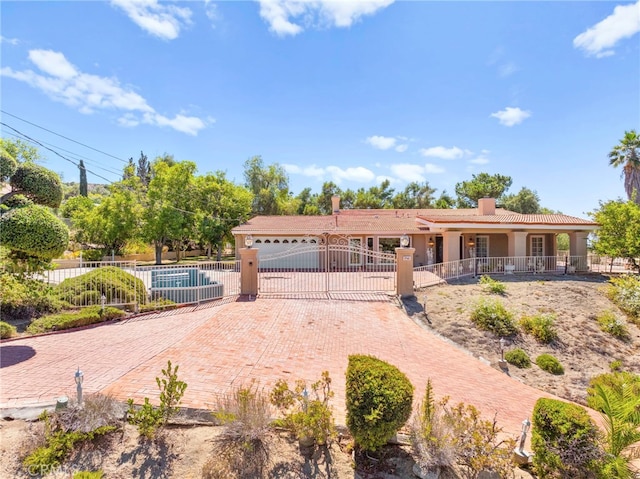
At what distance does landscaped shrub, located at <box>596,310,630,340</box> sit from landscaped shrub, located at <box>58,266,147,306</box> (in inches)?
705

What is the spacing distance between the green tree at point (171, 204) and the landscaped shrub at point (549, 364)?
1070 inches

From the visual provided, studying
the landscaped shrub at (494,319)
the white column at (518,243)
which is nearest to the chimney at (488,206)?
the white column at (518,243)

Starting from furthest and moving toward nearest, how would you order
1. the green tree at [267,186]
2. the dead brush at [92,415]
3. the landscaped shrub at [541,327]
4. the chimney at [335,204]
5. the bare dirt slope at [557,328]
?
1. the green tree at [267,186]
2. the chimney at [335,204]
3. the landscaped shrub at [541,327]
4. the bare dirt slope at [557,328]
5. the dead brush at [92,415]

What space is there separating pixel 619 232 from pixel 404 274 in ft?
50.5

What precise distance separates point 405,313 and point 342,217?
16842 millimetres

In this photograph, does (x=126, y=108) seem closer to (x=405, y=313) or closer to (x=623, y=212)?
(x=405, y=313)

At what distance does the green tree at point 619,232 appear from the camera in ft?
57.3

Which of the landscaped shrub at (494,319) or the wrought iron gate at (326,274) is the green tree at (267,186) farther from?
the landscaped shrub at (494,319)

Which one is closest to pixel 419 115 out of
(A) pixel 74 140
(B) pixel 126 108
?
(B) pixel 126 108

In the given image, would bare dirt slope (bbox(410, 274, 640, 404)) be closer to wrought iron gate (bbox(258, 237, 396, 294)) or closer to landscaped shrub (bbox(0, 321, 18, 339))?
wrought iron gate (bbox(258, 237, 396, 294))

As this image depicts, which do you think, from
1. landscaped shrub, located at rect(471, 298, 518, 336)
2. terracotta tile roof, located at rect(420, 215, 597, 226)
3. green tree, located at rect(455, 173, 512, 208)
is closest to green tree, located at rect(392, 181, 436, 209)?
green tree, located at rect(455, 173, 512, 208)

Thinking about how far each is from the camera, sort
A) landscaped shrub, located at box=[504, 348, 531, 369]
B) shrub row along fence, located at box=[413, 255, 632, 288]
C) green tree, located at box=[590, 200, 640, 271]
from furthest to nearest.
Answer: shrub row along fence, located at box=[413, 255, 632, 288], green tree, located at box=[590, 200, 640, 271], landscaped shrub, located at box=[504, 348, 531, 369]

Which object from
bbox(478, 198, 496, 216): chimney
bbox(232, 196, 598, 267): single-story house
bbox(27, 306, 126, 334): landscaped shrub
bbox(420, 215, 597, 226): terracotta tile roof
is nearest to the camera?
bbox(27, 306, 126, 334): landscaped shrub

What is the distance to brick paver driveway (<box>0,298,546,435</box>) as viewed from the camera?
5.80 metres
